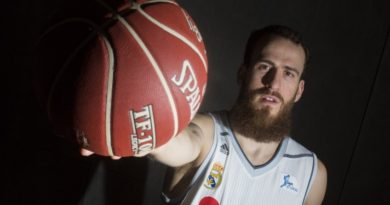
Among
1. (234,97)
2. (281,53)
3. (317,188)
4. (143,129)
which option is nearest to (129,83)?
(143,129)

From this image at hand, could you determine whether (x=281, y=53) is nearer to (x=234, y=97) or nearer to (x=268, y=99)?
(x=268, y=99)

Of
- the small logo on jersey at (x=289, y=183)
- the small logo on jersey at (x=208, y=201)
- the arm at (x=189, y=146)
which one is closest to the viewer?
the arm at (x=189, y=146)

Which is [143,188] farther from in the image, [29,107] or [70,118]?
[70,118]

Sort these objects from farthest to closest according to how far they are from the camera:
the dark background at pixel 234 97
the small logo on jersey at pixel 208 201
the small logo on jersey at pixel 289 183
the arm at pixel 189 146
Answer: the dark background at pixel 234 97
the small logo on jersey at pixel 289 183
the small logo on jersey at pixel 208 201
the arm at pixel 189 146

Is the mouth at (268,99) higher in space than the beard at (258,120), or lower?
higher

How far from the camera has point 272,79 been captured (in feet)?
3.77

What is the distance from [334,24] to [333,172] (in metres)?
0.89

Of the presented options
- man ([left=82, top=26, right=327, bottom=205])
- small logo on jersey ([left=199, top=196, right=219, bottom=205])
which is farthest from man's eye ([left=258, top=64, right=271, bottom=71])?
small logo on jersey ([left=199, top=196, right=219, bottom=205])

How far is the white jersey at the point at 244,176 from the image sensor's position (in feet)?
3.63

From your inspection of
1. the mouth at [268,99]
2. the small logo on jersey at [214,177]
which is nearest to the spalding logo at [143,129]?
the small logo on jersey at [214,177]

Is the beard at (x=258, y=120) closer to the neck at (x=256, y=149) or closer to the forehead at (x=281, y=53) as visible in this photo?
the neck at (x=256, y=149)

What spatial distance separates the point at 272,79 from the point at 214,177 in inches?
15.6

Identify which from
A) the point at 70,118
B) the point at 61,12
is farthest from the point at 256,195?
the point at 61,12

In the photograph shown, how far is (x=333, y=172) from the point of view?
2.01 metres
